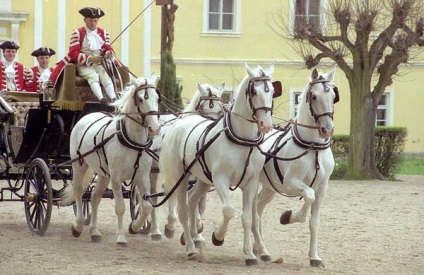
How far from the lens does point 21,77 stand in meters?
17.5

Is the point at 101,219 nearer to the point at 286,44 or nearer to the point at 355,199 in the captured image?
the point at 355,199

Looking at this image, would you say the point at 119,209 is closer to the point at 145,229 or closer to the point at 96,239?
the point at 96,239

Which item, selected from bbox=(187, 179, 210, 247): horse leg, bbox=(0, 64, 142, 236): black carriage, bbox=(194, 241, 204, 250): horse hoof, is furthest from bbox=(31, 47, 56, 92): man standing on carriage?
bbox=(194, 241, 204, 250): horse hoof

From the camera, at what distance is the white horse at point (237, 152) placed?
472 inches

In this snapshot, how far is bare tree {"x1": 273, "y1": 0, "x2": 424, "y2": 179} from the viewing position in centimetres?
2536

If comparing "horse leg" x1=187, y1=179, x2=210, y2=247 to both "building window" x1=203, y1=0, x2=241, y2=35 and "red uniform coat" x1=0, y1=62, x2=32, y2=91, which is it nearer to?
"red uniform coat" x1=0, y1=62, x2=32, y2=91

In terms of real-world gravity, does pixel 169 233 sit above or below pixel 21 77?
below

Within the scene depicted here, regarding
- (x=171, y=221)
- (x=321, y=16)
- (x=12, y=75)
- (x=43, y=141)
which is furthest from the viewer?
(x=321, y=16)

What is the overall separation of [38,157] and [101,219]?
7.00 ft

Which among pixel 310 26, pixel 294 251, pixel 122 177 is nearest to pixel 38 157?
pixel 122 177

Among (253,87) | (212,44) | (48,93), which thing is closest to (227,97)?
(212,44)

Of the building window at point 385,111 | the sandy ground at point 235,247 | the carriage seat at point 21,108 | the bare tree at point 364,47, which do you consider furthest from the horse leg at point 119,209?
the building window at point 385,111

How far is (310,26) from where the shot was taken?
84.9ft

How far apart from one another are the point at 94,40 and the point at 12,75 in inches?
94.9
